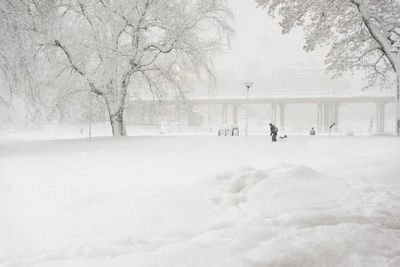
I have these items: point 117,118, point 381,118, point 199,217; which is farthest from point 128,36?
point 381,118

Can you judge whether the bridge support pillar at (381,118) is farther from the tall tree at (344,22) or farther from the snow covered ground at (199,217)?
the snow covered ground at (199,217)

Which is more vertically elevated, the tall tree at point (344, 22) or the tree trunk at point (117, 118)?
the tall tree at point (344, 22)

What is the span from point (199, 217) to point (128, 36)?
1754cm

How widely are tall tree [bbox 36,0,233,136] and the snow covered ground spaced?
977 cm

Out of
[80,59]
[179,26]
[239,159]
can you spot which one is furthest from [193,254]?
[80,59]

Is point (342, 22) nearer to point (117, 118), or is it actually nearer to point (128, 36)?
point (128, 36)

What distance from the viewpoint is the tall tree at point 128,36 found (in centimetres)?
1911

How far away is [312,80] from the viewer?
96375 mm

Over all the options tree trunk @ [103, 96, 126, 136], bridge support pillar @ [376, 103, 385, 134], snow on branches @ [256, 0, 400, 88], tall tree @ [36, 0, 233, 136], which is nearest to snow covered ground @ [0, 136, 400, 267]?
snow on branches @ [256, 0, 400, 88]

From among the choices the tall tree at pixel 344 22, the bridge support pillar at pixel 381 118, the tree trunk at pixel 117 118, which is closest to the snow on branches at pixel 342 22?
the tall tree at pixel 344 22

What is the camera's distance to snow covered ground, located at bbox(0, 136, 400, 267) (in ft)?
14.9

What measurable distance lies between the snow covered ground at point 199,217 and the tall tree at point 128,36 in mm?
9772

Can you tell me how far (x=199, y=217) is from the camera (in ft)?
19.9

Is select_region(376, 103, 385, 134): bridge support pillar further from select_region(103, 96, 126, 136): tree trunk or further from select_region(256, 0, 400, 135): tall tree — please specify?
select_region(103, 96, 126, 136): tree trunk
